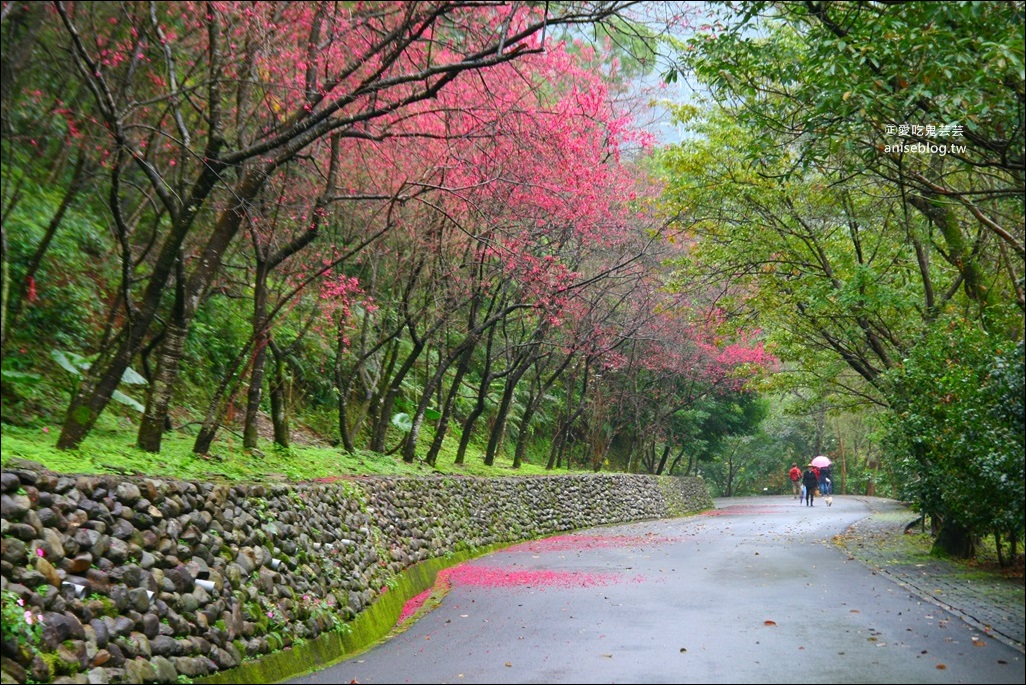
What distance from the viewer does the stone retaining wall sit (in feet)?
16.5

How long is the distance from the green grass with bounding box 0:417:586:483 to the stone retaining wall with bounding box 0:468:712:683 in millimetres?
707

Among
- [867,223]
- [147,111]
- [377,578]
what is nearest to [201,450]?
[377,578]

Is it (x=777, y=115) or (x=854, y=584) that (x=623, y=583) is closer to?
(x=854, y=584)

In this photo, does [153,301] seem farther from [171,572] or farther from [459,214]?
[459,214]

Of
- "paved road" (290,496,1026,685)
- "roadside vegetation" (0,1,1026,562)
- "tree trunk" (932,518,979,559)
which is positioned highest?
"roadside vegetation" (0,1,1026,562)

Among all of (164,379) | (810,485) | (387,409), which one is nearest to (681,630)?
(164,379)

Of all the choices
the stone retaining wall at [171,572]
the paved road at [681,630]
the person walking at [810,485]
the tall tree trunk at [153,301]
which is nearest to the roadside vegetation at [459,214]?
the tall tree trunk at [153,301]

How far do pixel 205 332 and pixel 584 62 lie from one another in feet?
35.7

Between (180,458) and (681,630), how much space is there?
568 cm

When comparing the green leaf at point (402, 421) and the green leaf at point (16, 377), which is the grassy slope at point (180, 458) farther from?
the green leaf at point (402, 421)

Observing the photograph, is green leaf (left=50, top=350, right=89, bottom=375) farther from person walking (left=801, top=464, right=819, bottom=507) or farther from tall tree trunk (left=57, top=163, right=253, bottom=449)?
person walking (left=801, top=464, right=819, bottom=507)

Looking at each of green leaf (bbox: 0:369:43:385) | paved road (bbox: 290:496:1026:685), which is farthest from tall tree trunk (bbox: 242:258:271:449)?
paved road (bbox: 290:496:1026:685)

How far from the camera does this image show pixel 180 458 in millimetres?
9484

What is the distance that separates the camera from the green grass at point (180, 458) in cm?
761
